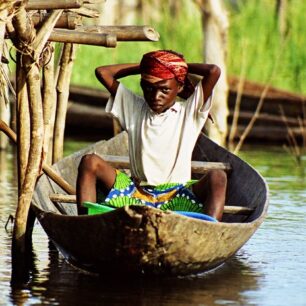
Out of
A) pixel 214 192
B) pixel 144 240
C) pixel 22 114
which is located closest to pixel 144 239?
pixel 144 240

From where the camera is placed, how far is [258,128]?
17.2 meters

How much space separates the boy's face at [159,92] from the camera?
7329mm

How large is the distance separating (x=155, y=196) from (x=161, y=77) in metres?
0.67

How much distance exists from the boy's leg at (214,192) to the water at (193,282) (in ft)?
1.23

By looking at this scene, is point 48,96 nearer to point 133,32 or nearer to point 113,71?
point 113,71

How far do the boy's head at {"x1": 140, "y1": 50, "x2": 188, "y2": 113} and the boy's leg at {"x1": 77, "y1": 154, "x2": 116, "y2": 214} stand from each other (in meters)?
0.46

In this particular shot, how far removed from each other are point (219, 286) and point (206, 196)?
21.6 inches

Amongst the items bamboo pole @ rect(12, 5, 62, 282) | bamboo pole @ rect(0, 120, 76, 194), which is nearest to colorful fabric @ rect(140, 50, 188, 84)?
bamboo pole @ rect(12, 5, 62, 282)

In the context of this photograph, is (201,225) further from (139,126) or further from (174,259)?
(139,126)

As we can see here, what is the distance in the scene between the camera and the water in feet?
21.6

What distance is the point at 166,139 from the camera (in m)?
7.51

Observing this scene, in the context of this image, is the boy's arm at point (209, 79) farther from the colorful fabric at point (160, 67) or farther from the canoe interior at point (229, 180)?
the canoe interior at point (229, 180)

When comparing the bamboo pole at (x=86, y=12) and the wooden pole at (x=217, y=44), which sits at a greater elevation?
the bamboo pole at (x=86, y=12)

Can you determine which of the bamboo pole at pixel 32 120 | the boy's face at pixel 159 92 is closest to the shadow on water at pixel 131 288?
the bamboo pole at pixel 32 120
